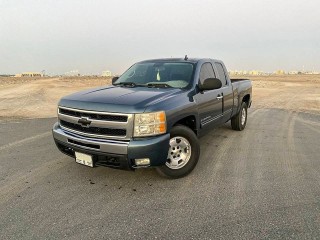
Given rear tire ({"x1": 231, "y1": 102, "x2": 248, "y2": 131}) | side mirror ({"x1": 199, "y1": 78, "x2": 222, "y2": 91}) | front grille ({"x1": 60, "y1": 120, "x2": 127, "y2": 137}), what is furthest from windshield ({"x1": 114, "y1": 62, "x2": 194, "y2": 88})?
rear tire ({"x1": 231, "y1": 102, "x2": 248, "y2": 131})

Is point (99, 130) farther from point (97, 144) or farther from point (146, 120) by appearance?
point (146, 120)

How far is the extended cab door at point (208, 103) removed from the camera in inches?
194

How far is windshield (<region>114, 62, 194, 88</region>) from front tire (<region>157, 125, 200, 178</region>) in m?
0.97

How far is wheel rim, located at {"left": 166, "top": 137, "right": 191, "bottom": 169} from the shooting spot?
4.22 metres

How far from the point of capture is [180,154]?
14.3ft

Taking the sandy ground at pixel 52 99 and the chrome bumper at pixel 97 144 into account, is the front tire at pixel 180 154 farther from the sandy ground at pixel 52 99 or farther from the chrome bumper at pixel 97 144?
the sandy ground at pixel 52 99

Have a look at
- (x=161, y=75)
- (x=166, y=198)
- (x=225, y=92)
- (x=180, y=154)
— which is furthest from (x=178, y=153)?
(x=225, y=92)

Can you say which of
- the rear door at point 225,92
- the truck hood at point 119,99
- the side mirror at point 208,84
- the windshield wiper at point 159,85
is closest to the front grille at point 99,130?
the truck hood at point 119,99

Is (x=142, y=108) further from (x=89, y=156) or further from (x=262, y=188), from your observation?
(x=262, y=188)

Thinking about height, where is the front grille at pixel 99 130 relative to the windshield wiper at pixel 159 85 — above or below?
below

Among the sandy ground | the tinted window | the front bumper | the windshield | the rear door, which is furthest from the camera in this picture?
the sandy ground

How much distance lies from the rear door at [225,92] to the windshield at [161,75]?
1.28m

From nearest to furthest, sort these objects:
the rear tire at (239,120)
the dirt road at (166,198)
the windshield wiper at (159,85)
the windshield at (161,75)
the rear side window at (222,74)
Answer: the dirt road at (166,198), the windshield wiper at (159,85), the windshield at (161,75), the rear side window at (222,74), the rear tire at (239,120)

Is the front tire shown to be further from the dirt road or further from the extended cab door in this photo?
the extended cab door
